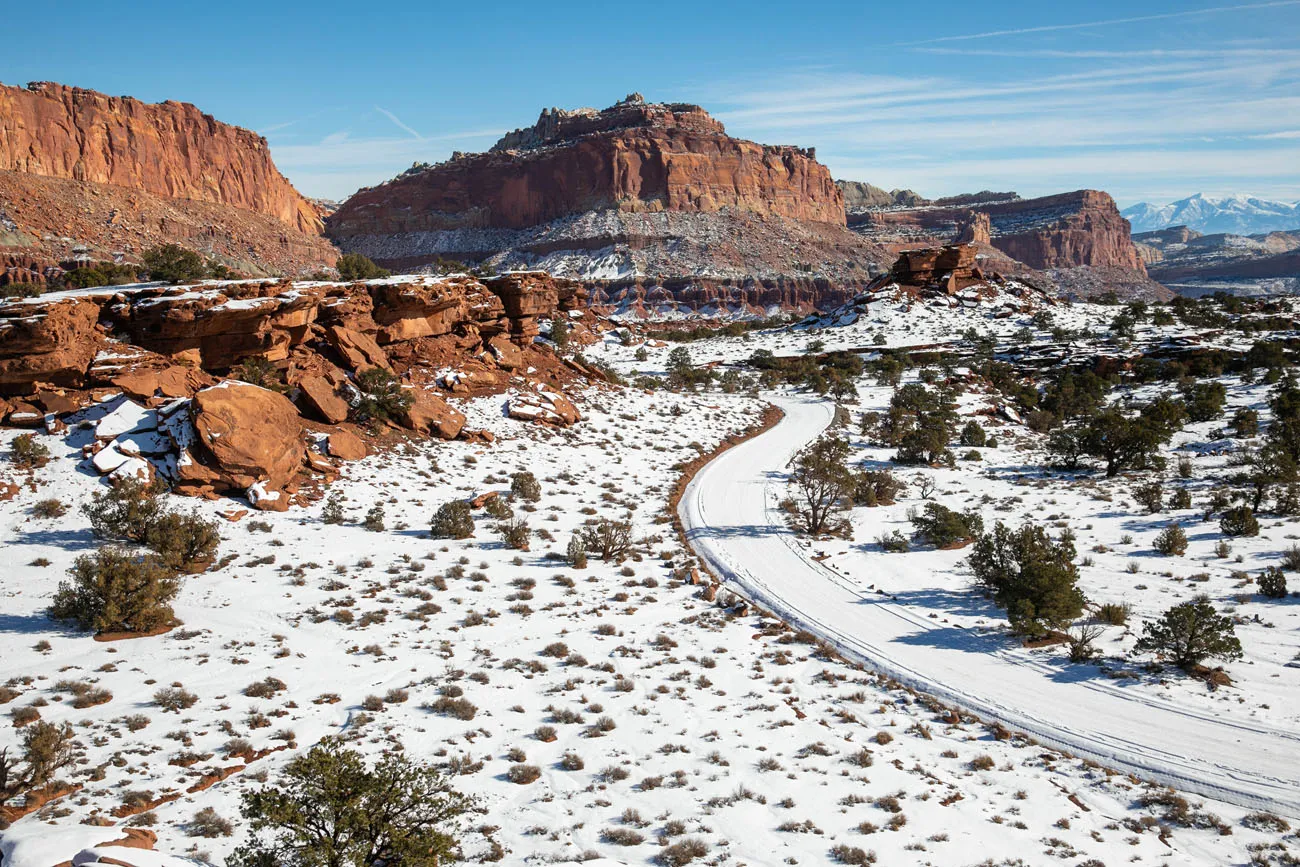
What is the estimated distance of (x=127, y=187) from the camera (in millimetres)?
83625

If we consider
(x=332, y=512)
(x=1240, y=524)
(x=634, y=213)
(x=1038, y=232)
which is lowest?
(x=1240, y=524)

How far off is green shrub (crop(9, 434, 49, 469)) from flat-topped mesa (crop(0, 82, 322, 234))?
72443 mm

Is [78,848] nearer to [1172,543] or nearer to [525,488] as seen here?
[525,488]

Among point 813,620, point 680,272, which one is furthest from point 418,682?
point 680,272

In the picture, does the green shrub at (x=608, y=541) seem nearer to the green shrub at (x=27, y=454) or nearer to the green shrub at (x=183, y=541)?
the green shrub at (x=183, y=541)

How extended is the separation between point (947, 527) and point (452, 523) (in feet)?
44.9

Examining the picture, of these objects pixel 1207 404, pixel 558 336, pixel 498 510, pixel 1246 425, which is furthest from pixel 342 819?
pixel 1207 404

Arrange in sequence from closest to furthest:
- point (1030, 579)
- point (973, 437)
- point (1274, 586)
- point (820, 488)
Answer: point (1030, 579) → point (1274, 586) → point (820, 488) → point (973, 437)

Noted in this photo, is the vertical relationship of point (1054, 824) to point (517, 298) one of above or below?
below

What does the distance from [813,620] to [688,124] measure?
15109cm

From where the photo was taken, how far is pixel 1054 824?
375 inches

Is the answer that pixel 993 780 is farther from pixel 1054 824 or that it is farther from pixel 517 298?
pixel 517 298

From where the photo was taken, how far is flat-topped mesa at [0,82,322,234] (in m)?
75.7

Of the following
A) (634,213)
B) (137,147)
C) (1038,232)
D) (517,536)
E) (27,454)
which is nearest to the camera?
(27,454)
